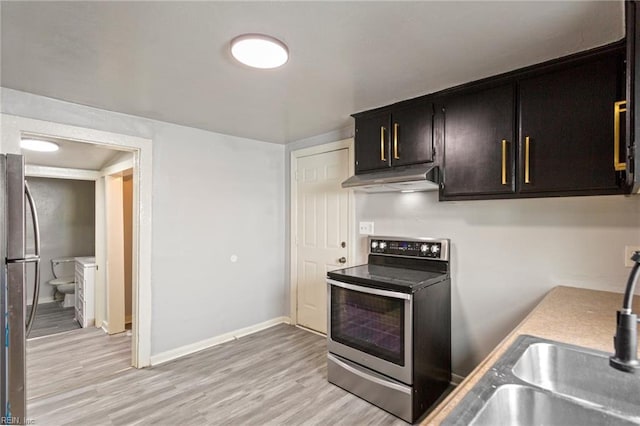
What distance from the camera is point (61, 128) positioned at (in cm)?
239

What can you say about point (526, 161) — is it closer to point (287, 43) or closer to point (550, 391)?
point (550, 391)

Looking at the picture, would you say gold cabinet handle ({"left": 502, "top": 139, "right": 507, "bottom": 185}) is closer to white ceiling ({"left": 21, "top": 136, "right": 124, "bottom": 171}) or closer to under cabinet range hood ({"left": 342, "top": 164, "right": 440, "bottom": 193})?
under cabinet range hood ({"left": 342, "top": 164, "right": 440, "bottom": 193})

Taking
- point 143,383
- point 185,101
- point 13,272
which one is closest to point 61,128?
point 185,101

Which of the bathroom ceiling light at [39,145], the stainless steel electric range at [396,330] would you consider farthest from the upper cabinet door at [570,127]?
the bathroom ceiling light at [39,145]

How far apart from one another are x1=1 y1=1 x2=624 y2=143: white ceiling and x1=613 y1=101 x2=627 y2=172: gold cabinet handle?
0.36m

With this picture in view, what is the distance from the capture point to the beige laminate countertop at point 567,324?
94 cm

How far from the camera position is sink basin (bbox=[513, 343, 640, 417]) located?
39.6 inches

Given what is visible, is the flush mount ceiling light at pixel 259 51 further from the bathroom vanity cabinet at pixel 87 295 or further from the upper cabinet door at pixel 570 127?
the bathroom vanity cabinet at pixel 87 295

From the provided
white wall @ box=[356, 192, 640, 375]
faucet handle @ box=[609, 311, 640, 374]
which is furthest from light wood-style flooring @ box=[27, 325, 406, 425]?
faucet handle @ box=[609, 311, 640, 374]

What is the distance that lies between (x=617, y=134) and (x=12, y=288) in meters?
2.97

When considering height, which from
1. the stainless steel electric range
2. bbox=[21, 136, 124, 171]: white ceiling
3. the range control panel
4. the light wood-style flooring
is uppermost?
bbox=[21, 136, 124, 171]: white ceiling

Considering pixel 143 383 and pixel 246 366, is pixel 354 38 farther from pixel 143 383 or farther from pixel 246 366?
pixel 143 383

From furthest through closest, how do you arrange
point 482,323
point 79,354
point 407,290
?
1. point 79,354
2. point 482,323
3. point 407,290

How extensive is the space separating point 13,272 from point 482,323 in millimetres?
2850
